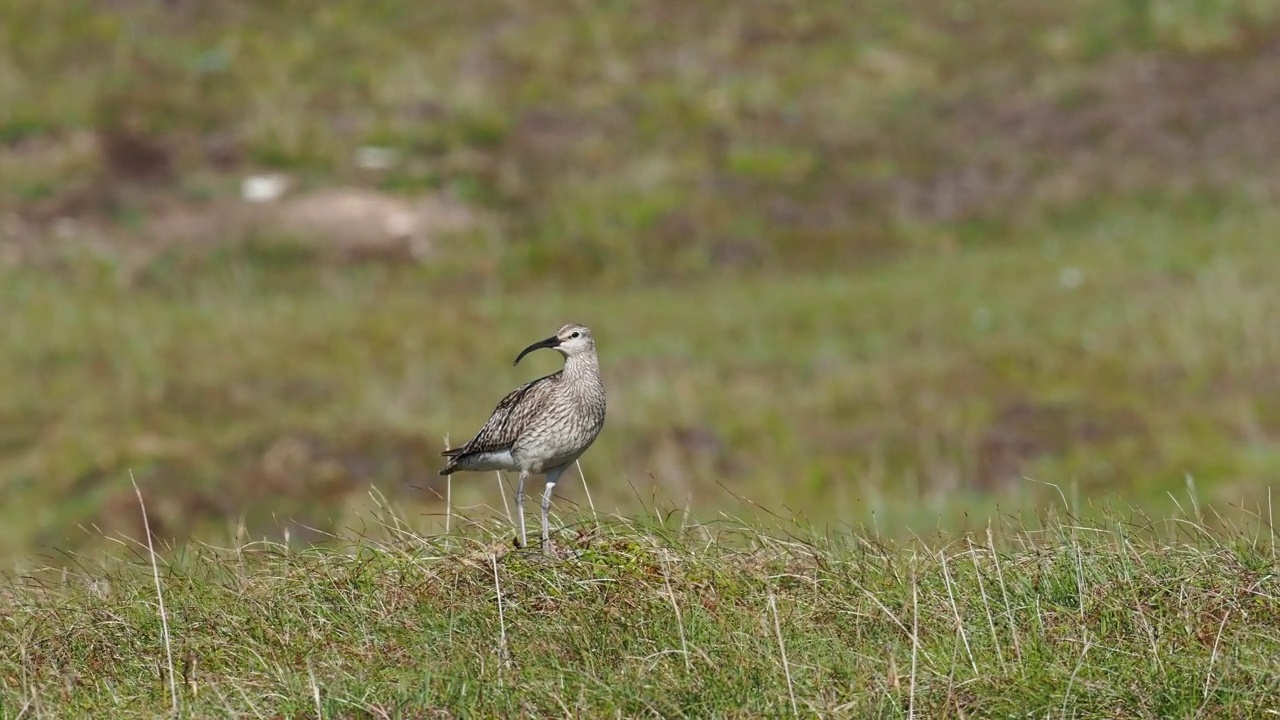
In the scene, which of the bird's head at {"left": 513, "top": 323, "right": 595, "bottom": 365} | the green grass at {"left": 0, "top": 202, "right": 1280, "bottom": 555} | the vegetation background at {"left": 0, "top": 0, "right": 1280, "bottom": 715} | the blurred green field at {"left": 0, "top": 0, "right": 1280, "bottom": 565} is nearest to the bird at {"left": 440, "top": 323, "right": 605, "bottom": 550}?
the bird's head at {"left": 513, "top": 323, "right": 595, "bottom": 365}

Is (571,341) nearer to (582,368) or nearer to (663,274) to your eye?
(582,368)

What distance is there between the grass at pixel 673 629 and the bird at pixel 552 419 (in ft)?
1.72

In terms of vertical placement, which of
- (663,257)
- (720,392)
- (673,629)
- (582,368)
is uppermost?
(582,368)

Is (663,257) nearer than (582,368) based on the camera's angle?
No

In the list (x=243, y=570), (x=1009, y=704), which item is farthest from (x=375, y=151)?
(x=1009, y=704)

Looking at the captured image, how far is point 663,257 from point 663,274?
1.69 feet

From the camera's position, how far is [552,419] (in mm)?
8414

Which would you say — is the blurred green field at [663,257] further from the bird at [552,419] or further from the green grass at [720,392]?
the bird at [552,419]

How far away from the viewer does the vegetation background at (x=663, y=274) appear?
17750 millimetres

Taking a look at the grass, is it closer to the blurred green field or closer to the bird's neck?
the blurred green field

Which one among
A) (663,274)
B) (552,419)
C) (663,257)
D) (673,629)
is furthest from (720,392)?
(673,629)

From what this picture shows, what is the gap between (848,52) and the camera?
118ft

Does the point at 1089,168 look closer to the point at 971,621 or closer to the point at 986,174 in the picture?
the point at 986,174

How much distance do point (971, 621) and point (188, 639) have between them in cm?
315
